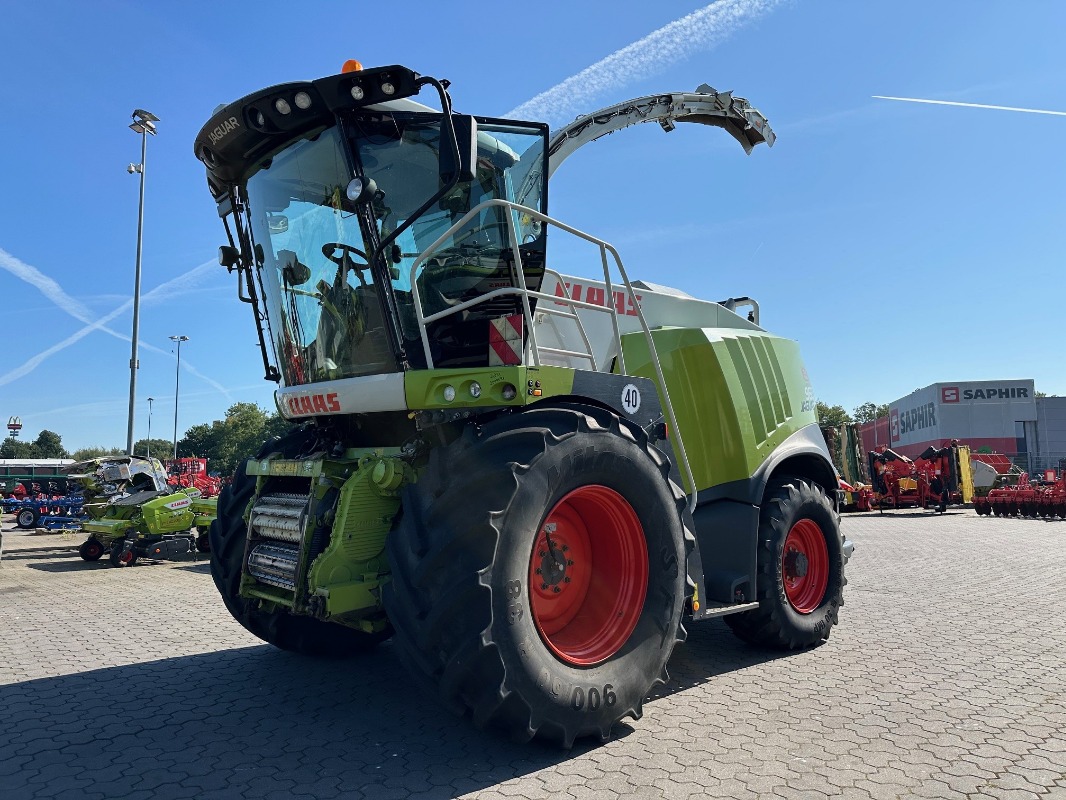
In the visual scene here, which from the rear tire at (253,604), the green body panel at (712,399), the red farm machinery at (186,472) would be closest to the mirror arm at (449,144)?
the rear tire at (253,604)

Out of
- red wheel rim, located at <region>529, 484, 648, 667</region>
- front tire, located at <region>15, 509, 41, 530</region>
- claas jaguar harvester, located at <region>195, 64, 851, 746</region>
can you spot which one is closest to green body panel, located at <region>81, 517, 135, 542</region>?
claas jaguar harvester, located at <region>195, 64, 851, 746</region>

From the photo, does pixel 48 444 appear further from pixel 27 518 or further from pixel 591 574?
pixel 591 574

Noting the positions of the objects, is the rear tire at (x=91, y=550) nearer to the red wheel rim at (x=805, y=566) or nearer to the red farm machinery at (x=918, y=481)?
the red wheel rim at (x=805, y=566)

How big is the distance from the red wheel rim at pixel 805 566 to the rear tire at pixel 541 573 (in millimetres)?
1994

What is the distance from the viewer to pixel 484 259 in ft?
14.7

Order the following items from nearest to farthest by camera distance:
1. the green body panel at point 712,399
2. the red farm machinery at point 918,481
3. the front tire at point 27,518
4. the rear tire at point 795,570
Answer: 1. the rear tire at point 795,570
2. the green body panel at point 712,399
3. the front tire at point 27,518
4. the red farm machinery at point 918,481

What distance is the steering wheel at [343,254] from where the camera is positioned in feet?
14.0

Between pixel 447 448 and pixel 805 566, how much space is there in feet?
11.9

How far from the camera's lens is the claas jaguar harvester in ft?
11.3

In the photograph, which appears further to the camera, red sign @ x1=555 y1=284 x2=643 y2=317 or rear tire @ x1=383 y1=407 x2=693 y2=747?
red sign @ x1=555 y1=284 x2=643 y2=317

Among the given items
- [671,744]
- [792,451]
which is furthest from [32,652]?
[792,451]

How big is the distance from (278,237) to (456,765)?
129 inches

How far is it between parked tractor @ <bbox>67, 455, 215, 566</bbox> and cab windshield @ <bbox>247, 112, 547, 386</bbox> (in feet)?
30.1

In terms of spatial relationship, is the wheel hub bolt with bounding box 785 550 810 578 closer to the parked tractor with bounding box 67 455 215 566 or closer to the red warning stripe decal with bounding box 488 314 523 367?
the red warning stripe decal with bounding box 488 314 523 367
